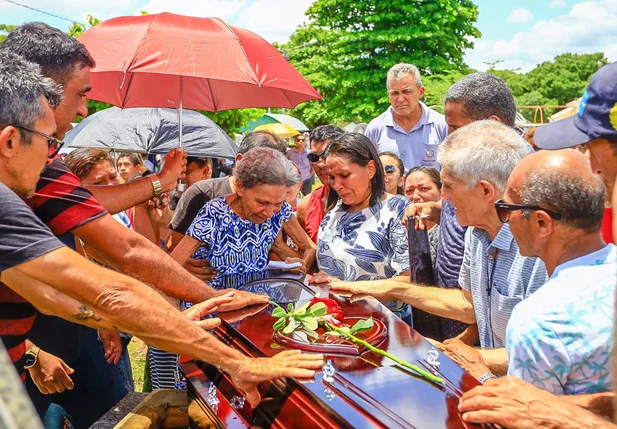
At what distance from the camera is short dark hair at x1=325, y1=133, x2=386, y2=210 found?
3842 millimetres

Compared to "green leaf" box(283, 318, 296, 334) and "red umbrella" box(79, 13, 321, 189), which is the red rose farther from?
"red umbrella" box(79, 13, 321, 189)

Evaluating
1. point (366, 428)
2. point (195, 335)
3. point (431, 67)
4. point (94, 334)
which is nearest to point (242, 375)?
point (195, 335)

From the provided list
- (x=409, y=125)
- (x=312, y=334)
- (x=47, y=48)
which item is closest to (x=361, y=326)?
(x=312, y=334)

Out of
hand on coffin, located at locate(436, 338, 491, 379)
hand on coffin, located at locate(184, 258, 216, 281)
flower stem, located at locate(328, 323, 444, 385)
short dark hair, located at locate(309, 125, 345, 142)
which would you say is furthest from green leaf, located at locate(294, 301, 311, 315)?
short dark hair, located at locate(309, 125, 345, 142)

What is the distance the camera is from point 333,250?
3.79 m

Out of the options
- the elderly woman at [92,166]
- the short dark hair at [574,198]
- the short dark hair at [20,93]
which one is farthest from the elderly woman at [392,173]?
the short dark hair at [20,93]

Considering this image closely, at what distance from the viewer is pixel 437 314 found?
3.29 meters

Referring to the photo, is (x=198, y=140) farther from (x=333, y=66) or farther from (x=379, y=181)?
(x=333, y=66)

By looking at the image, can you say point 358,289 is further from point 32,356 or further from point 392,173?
point 392,173

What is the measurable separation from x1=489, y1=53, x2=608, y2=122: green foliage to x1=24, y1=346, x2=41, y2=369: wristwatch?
6789 cm

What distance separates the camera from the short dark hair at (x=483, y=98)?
4246 mm

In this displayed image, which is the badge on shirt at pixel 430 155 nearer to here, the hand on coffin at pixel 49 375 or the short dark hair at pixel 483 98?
the short dark hair at pixel 483 98

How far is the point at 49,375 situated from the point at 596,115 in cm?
277

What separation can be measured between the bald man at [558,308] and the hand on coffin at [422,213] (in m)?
1.29
